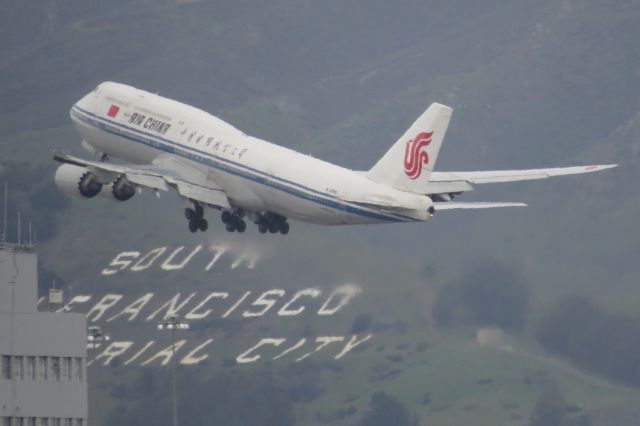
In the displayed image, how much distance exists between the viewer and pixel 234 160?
126m

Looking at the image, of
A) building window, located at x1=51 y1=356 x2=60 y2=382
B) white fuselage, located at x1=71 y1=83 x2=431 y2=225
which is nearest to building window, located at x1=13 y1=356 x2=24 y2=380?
building window, located at x1=51 y1=356 x2=60 y2=382

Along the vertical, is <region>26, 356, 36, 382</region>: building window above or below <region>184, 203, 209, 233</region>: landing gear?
below

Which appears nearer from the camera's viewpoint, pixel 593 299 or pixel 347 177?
pixel 347 177

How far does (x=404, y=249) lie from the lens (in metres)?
178

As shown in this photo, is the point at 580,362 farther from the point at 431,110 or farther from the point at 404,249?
the point at 431,110

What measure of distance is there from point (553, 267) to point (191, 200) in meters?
58.2

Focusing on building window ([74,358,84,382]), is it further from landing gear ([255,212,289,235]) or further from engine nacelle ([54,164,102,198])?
landing gear ([255,212,289,235])

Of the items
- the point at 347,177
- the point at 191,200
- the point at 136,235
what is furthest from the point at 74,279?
the point at 347,177

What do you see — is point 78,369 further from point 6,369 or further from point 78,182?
point 78,182

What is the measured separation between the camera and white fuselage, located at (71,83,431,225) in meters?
119

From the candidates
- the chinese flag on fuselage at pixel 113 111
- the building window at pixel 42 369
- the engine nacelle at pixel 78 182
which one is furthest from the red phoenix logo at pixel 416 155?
the building window at pixel 42 369

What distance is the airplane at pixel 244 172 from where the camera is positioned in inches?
4675

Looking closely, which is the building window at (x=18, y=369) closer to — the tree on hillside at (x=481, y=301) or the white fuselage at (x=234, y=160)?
the white fuselage at (x=234, y=160)

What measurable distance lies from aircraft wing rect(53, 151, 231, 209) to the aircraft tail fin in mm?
11494
